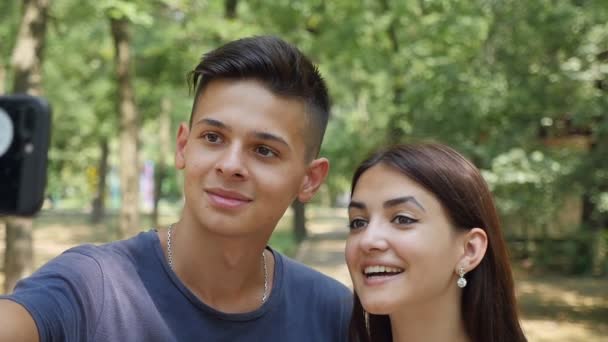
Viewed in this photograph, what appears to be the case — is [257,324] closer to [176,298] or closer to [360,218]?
[176,298]

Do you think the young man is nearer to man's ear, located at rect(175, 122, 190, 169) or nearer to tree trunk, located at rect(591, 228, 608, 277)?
man's ear, located at rect(175, 122, 190, 169)

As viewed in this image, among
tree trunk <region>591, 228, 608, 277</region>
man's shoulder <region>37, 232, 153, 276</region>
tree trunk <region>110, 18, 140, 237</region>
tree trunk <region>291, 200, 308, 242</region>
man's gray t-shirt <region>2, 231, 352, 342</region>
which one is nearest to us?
man's gray t-shirt <region>2, 231, 352, 342</region>

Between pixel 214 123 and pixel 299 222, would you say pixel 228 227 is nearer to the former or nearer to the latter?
pixel 214 123

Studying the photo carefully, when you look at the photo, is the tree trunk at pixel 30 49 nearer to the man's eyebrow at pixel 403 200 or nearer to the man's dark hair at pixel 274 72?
the man's dark hair at pixel 274 72

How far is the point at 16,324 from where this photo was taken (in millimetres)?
1821

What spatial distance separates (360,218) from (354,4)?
15.5 metres

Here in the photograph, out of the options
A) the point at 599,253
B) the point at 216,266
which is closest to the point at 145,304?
the point at 216,266

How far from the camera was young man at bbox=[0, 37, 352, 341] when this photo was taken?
2.31 meters

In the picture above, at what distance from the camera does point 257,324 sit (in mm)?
2525

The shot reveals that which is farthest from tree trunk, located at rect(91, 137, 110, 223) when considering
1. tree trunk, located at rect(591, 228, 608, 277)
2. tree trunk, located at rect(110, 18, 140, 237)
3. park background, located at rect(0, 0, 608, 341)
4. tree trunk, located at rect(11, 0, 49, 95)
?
tree trunk, located at rect(11, 0, 49, 95)

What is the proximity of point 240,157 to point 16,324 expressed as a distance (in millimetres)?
917

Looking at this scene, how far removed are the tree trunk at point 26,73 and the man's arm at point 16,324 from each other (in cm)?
655

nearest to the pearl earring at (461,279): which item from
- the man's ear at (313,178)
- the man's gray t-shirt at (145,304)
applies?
the man's gray t-shirt at (145,304)

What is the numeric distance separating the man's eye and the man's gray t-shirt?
0.51 meters
